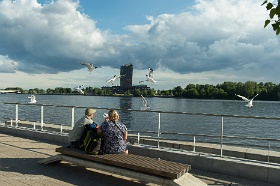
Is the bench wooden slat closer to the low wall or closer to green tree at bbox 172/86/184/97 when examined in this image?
the low wall

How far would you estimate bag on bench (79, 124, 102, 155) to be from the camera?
7.97m

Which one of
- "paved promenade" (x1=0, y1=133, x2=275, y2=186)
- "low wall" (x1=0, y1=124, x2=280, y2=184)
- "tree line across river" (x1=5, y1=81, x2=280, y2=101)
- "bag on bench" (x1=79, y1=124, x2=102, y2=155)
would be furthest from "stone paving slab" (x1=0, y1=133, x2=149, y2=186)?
"tree line across river" (x1=5, y1=81, x2=280, y2=101)

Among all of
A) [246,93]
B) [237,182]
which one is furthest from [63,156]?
[246,93]

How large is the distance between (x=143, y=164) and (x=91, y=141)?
1.61m

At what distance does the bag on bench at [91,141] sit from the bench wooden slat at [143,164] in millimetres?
153

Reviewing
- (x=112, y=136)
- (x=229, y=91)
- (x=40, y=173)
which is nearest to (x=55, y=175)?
(x=40, y=173)

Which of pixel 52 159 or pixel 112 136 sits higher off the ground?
pixel 112 136

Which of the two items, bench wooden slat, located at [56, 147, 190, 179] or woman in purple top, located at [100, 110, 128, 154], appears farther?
woman in purple top, located at [100, 110, 128, 154]

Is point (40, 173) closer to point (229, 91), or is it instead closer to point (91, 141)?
point (91, 141)

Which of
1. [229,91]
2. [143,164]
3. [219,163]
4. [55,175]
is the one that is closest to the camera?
[143,164]

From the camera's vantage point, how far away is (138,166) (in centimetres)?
693

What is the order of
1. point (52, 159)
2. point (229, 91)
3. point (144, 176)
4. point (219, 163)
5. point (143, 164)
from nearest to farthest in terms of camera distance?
1. point (144, 176)
2. point (143, 164)
3. point (219, 163)
4. point (52, 159)
5. point (229, 91)

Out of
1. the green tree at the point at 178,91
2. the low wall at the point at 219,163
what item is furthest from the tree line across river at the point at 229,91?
the low wall at the point at 219,163

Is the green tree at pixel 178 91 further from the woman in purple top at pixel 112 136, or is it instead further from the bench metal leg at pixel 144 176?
the bench metal leg at pixel 144 176
